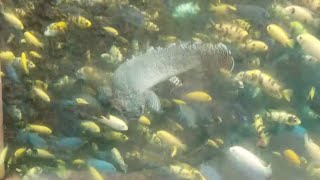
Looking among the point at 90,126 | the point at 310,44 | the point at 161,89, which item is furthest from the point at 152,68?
the point at 310,44

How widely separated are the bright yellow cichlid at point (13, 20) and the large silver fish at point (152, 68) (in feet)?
1.97

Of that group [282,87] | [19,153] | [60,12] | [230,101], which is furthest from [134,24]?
[19,153]

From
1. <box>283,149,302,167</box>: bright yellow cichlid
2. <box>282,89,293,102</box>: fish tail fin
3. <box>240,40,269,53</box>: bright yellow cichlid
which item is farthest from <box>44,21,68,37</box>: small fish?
<box>283,149,302,167</box>: bright yellow cichlid

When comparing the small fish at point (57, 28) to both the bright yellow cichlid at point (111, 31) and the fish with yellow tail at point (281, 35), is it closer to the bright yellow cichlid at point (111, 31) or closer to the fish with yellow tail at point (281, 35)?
the bright yellow cichlid at point (111, 31)

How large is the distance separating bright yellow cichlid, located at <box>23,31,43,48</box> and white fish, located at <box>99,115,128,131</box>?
537 millimetres

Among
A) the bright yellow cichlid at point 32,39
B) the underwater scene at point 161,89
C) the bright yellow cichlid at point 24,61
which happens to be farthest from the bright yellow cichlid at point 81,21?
the bright yellow cichlid at point 24,61

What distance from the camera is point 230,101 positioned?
9.93ft

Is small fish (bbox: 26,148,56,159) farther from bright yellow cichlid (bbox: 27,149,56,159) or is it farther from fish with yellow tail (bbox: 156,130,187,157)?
fish with yellow tail (bbox: 156,130,187,157)

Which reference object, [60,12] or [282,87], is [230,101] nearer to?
[282,87]

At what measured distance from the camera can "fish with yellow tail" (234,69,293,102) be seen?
2924 millimetres

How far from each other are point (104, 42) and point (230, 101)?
2.43 feet

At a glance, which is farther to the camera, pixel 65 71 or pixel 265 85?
pixel 65 71

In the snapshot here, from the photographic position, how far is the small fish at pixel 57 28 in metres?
3.13

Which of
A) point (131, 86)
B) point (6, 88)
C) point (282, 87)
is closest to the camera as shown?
point (282, 87)
